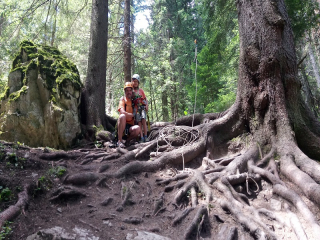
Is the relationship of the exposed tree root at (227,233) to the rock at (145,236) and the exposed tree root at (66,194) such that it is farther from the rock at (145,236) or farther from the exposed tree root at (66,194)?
the exposed tree root at (66,194)

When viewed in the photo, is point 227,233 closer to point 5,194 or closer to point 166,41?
point 5,194

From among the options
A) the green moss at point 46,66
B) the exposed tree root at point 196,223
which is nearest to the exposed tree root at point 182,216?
the exposed tree root at point 196,223

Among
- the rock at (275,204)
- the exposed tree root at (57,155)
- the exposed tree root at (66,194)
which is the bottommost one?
the rock at (275,204)

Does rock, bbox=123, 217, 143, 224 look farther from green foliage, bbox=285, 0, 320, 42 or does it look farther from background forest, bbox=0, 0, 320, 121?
green foliage, bbox=285, 0, 320, 42

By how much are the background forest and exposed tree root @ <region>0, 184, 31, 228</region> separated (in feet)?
12.2

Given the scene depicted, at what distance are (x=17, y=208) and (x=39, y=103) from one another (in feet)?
13.9

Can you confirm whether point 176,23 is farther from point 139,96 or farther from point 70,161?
point 70,161

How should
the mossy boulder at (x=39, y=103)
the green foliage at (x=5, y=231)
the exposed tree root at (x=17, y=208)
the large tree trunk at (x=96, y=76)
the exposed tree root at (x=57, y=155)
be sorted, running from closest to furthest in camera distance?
1. the green foliage at (x=5, y=231)
2. the exposed tree root at (x=17, y=208)
3. the exposed tree root at (x=57, y=155)
4. the mossy boulder at (x=39, y=103)
5. the large tree trunk at (x=96, y=76)

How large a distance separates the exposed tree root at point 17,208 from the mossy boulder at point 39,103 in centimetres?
318

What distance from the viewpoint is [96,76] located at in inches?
300

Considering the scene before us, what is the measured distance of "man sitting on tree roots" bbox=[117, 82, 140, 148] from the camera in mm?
6203

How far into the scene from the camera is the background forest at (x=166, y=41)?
8711 mm

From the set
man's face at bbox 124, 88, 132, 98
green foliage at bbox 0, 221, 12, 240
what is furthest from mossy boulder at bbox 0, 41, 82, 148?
green foliage at bbox 0, 221, 12, 240

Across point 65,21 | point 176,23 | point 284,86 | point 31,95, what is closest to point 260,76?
point 284,86
